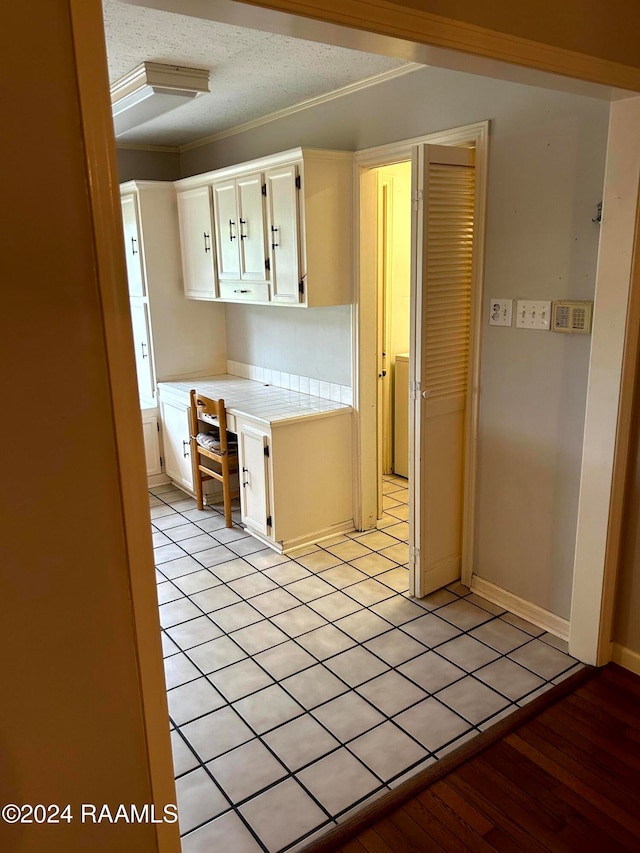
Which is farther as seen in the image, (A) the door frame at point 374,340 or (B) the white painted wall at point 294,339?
(B) the white painted wall at point 294,339

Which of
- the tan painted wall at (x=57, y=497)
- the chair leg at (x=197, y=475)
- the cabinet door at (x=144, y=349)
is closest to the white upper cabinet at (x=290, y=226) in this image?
the cabinet door at (x=144, y=349)

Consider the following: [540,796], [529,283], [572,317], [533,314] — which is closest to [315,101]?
[529,283]

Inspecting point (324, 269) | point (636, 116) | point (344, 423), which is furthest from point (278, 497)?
point (636, 116)

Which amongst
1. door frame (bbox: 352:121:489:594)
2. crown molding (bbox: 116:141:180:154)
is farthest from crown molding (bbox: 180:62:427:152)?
door frame (bbox: 352:121:489:594)

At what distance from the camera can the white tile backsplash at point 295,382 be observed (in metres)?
3.89

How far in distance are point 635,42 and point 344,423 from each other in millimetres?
2310

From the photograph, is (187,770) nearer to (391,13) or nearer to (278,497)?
(278,497)

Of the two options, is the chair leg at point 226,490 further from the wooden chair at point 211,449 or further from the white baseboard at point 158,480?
the white baseboard at point 158,480

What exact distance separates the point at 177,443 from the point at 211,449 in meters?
0.61

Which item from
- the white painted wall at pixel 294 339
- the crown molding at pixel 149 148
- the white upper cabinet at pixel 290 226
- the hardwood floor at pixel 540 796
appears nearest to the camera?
the hardwood floor at pixel 540 796

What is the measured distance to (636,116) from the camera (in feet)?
6.93

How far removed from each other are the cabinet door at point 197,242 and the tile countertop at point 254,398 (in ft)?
2.09

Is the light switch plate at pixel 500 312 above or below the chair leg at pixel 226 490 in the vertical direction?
above

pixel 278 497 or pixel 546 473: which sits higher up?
pixel 546 473
